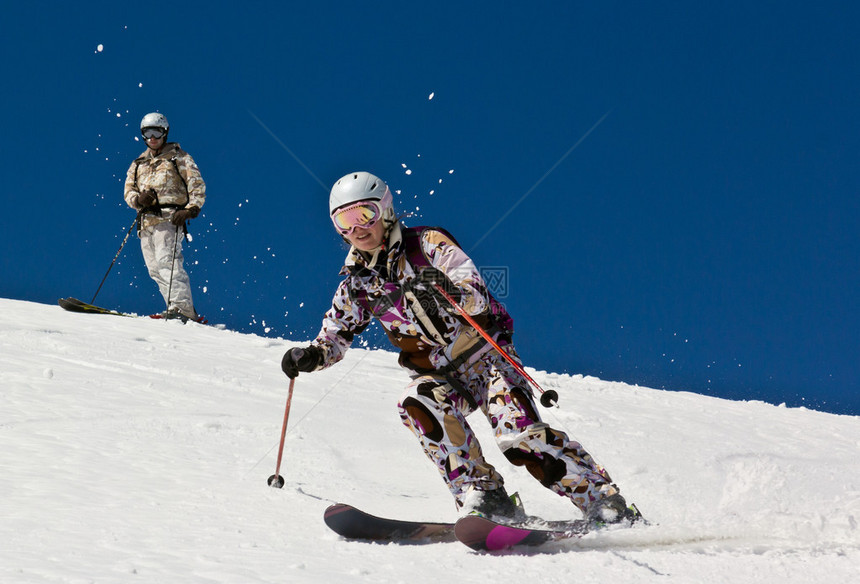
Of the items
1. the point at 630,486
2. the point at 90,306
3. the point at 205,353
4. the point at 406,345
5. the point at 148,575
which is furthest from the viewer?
the point at 90,306

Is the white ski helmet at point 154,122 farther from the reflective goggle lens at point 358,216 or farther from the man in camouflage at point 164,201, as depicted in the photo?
the reflective goggle lens at point 358,216

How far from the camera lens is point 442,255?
366cm

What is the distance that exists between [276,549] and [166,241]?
805 centimetres

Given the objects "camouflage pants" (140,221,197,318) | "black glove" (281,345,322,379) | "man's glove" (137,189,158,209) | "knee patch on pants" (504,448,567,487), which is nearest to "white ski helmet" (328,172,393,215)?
"black glove" (281,345,322,379)

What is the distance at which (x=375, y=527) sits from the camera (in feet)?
10.9

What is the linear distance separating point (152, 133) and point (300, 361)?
7500 mm

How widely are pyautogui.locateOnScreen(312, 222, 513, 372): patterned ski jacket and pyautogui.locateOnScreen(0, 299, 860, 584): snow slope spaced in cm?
91

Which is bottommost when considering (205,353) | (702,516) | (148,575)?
(148,575)

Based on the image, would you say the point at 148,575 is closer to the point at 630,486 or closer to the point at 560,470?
the point at 560,470

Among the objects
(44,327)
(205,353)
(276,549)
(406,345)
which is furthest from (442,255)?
(44,327)

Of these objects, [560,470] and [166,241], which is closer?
[560,470]

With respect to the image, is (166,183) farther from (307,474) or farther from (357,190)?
(357,190)

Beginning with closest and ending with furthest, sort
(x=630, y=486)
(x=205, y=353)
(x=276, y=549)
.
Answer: (x=276, y=549) → (x=630, y=486) → (x=205, y=353)

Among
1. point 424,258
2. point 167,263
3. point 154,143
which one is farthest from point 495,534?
point 154,143
